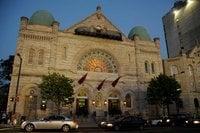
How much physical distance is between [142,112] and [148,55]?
481 inches

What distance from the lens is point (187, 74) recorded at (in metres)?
48.7

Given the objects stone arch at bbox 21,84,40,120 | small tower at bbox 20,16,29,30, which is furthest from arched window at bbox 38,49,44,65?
small tower at bbox 20,16,29,30

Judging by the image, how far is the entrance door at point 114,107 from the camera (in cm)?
3956

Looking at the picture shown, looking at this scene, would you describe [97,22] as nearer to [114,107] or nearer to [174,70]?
[114,107]

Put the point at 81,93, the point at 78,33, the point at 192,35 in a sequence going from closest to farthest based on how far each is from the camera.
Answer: the point at 81,93 → the point at 78,33 → the point at 192,35

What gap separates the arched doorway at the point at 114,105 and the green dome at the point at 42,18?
60.6 ft

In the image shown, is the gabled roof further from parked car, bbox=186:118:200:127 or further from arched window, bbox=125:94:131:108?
parked car, bbox=186:118:200:127

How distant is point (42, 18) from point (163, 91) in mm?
26257

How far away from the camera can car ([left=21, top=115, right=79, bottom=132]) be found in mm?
18984

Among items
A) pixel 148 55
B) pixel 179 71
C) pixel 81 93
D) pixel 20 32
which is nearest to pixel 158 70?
pixel 148 55

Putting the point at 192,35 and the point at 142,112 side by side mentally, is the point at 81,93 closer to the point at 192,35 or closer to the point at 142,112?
the point at 142,112

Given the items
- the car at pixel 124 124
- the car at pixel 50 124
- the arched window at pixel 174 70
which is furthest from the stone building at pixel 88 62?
the car at pixel 50 124

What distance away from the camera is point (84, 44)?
41.2 meters

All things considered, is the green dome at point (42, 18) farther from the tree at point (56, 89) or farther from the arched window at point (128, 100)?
the arched window at point (128, 100)
